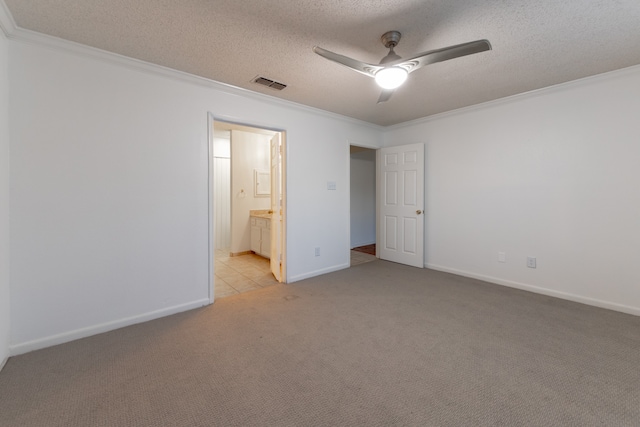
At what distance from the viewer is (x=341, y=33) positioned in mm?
2027

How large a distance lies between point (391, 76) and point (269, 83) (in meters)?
1.49

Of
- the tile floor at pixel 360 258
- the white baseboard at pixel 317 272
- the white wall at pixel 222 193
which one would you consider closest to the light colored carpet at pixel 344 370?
the white baseboard at pixel 317 272

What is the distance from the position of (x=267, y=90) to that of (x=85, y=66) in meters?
1.62

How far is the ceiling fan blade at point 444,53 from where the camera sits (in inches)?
64.5

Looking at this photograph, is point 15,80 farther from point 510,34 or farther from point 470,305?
point 470,305

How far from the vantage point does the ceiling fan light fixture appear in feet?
6.35

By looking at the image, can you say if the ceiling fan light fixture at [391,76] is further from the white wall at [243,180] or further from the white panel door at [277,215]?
the white wall at [243,180]

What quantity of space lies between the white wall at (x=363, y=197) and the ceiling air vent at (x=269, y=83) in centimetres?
359

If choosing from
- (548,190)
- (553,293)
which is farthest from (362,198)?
(553,293)

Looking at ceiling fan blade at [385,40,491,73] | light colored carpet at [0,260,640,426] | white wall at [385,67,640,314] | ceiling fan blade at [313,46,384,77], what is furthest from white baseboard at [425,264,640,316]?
ceiling fan blade at [313,46,384,77]

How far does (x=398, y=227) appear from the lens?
15.3 feet

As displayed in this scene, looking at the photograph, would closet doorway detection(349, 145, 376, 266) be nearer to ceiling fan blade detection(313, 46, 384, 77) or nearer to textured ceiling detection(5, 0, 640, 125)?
textured ceiling detection(5, 0, 640, 125)

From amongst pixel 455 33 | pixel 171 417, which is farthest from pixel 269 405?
pixel 455 33

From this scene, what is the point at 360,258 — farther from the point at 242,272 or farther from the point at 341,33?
the point at 341,33
